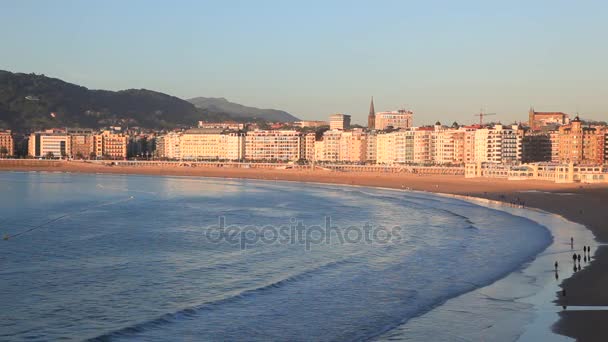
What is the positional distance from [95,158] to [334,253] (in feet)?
379

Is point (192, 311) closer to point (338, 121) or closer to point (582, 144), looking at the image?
point (582, 144)

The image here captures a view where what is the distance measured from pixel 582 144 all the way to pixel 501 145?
37.3 feet

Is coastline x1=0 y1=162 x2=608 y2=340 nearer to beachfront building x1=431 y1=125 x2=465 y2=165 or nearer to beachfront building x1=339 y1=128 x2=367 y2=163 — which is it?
beachfront building x1=431 y1=125 x2=465 y2=165

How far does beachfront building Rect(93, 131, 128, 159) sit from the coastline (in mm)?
20319

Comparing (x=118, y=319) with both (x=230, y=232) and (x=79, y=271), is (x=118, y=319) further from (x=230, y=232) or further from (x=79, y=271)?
(x=230, y=232)

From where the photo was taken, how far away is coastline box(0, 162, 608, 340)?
14922 mm

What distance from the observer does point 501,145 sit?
90.7 m

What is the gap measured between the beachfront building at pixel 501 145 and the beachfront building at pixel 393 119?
78.4m

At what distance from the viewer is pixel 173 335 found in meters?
13.9

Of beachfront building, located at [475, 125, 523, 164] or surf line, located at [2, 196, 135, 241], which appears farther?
beachfront building, located at [475, 125, 523, 164]

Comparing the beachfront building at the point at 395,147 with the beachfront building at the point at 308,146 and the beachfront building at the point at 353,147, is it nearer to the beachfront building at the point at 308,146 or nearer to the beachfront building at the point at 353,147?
the beachfront building at the point at 353,147

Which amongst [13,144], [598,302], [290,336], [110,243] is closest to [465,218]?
[110,243]

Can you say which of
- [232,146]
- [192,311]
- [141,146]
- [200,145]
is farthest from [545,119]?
[192,311]

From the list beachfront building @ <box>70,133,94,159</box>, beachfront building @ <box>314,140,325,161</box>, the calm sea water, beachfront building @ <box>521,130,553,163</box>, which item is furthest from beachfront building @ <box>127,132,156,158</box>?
the calm sea water
